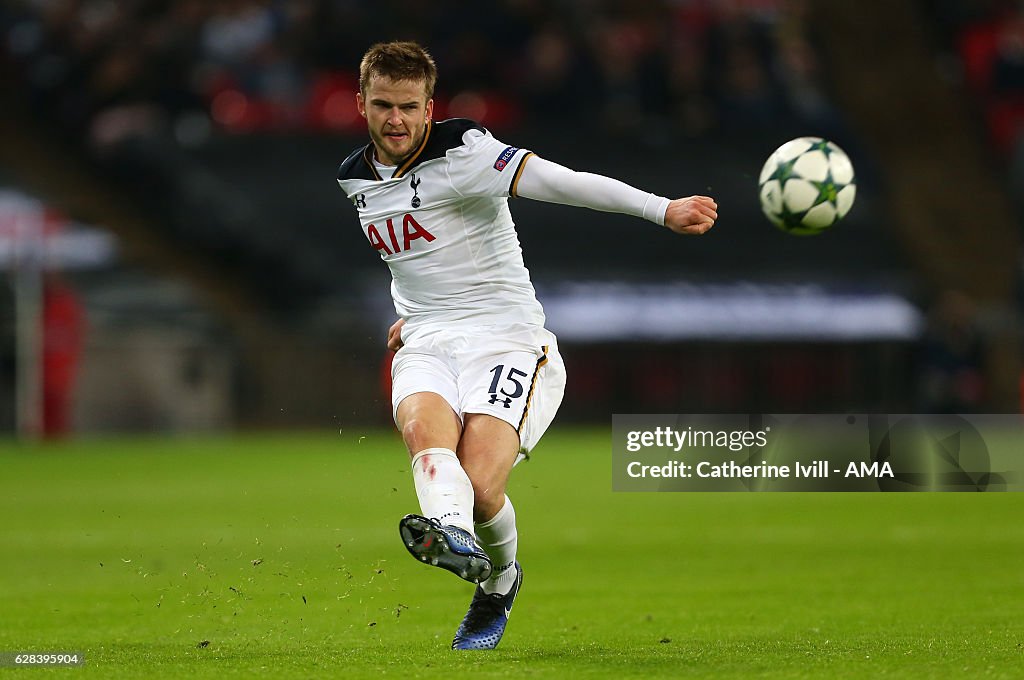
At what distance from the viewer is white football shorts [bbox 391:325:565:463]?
6.16 metres

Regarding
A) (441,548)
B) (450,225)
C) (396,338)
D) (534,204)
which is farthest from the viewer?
(534,204)

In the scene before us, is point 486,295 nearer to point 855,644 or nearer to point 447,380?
point 447,380

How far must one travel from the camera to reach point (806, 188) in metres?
6.34

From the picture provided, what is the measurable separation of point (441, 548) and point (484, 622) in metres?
1.10

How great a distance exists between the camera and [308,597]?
8.60 meters

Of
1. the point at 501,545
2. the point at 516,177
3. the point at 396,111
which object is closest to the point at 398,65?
the point at 396,111

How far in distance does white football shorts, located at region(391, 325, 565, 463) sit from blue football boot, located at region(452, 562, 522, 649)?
0.60 metres

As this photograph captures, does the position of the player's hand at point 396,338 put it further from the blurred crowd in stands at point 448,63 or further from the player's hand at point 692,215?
the blurred crowd in stands at point 448,63

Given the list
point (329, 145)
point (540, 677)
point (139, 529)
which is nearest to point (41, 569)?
point (139, 529)

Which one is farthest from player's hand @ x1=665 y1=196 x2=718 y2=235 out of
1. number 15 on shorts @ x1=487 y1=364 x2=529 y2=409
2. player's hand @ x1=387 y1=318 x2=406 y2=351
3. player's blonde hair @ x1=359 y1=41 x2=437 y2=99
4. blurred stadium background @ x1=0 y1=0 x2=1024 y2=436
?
blurred stadium background @ x1=0 y1=0 x2=1024 y2=436

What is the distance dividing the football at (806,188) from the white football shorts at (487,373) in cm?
104

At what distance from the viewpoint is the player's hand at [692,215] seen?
5.70 meters

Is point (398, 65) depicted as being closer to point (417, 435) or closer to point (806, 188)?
point (417, 435)

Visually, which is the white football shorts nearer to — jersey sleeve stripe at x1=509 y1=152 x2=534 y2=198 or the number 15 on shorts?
the number 15 on shorts
